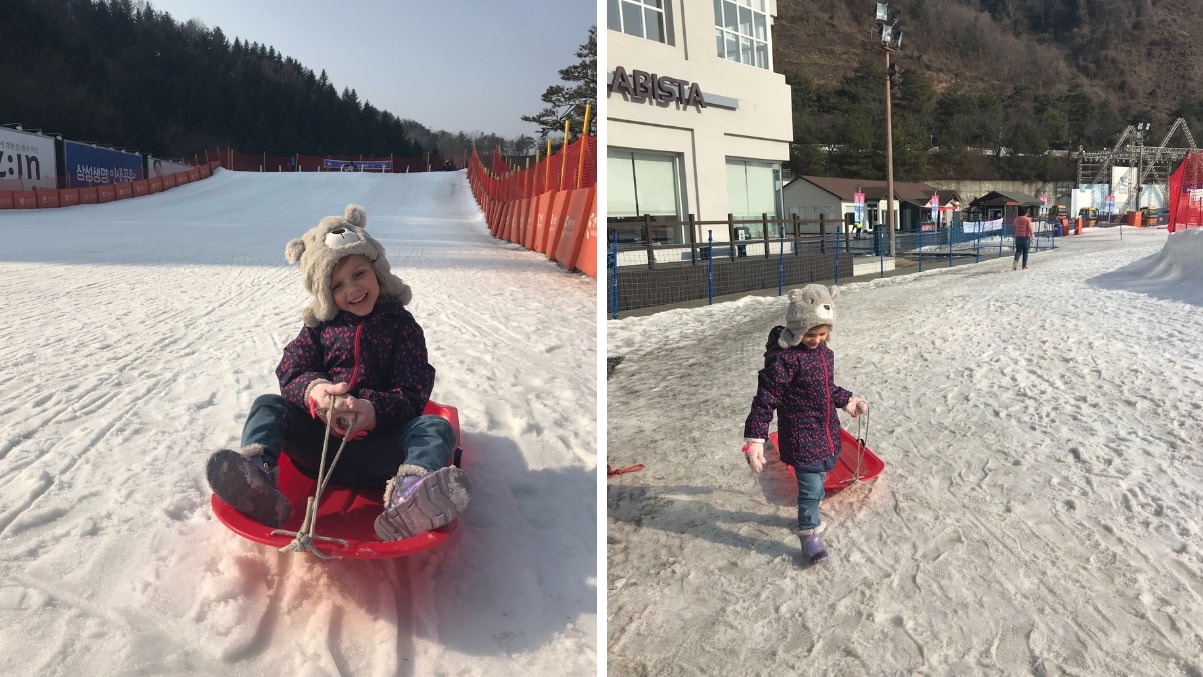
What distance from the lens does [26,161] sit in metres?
18.3

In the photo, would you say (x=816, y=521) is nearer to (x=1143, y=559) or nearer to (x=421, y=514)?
(x=1143, y=559)

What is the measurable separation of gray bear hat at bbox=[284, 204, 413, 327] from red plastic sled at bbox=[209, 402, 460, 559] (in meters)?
0.39

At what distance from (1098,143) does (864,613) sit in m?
59.6

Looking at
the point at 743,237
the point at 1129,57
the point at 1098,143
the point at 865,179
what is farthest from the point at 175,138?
the point at 1129,57

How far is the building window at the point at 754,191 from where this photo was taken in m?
11.7

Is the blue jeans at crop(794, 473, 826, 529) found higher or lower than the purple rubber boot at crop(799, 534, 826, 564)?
higher

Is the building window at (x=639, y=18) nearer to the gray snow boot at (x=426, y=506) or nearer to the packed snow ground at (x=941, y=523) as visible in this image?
the packed snow ground at (x=941, y=523)

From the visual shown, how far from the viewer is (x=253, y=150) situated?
140 ft

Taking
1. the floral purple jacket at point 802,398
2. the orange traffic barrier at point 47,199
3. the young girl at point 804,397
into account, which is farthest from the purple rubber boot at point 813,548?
the orange traffic barrier at point 47,199

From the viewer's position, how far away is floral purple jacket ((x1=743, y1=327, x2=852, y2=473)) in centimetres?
224

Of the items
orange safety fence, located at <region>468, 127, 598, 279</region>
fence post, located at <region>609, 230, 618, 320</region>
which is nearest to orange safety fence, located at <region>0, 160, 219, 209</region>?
orange safety fence, located at <region>468, 127, 598, 279</region>

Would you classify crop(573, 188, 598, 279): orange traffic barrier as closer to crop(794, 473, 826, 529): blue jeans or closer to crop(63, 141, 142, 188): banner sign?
crop(794, 473, 826, 529): blue jeans

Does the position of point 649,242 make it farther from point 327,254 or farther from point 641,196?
point 327,254

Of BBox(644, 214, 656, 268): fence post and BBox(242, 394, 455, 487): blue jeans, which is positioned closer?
BBox(242, 394, 455, 487): blue jeans
